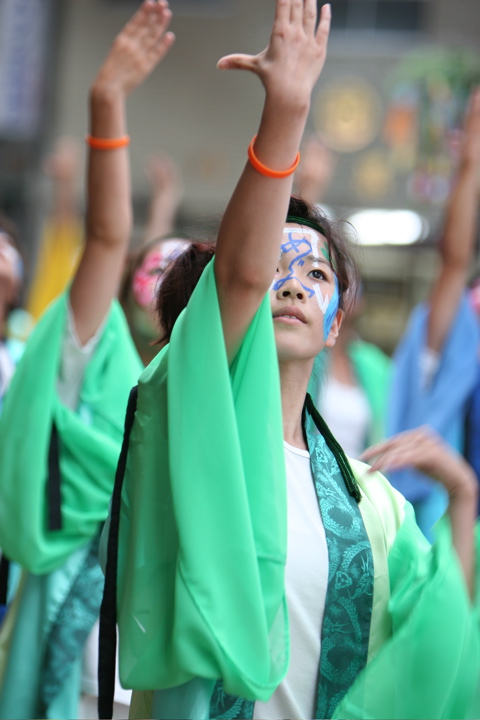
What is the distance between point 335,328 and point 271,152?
46 centimetres

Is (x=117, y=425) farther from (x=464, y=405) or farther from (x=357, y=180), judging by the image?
(x=357, y=180)

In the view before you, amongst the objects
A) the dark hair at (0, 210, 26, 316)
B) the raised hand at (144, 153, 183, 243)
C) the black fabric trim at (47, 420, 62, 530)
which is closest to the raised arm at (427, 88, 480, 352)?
the raised hand at (144, 153, 183, 243)

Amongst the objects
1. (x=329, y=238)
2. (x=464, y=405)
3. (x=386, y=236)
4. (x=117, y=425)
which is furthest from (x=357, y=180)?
(x=329, y=238)

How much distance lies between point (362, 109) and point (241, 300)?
338 inches

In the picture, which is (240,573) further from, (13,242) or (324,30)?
(13,242)

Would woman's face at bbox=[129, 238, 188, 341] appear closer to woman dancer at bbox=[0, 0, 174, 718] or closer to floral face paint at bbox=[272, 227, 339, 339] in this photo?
woman dancer at bbox=[0, 0, 174, 718]

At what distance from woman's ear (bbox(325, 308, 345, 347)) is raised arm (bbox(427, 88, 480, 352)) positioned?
1588 millimetres

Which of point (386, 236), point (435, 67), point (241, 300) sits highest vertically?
point (435, 67)

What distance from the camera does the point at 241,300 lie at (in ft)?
4.20

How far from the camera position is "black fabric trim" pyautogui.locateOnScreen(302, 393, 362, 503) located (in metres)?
1.54

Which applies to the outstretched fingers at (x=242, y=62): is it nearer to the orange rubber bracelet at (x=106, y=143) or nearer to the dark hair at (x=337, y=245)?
the dark hair at (x=337, y=245)

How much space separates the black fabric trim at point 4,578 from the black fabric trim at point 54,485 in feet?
0.83

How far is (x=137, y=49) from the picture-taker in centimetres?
228

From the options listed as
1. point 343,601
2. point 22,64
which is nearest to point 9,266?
point 343,601
